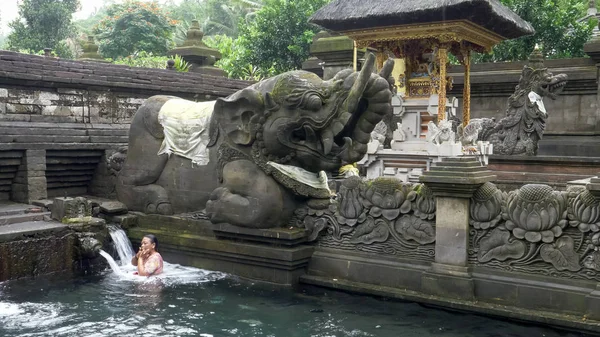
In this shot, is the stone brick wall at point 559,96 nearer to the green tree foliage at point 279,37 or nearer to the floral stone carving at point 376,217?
the green tree foliage at point 279,37

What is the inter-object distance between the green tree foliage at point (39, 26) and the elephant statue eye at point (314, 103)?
28.2 m

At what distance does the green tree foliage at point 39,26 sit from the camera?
3156cm

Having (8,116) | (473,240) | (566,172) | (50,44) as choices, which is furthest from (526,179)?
(50,44)

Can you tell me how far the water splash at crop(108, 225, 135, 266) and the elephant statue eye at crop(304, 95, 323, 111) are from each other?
3216mm

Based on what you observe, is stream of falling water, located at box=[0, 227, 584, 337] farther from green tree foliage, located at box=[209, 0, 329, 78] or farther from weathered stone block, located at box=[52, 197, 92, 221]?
green tree foliage, located at box=[209, 0, 329, 78]

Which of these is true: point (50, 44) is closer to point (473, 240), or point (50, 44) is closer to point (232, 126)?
point (232, 126)

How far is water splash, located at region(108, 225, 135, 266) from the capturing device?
8094 millimetres

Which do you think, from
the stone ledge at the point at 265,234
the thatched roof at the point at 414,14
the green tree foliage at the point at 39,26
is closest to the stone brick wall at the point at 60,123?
the stone ledge at the point at 265,234

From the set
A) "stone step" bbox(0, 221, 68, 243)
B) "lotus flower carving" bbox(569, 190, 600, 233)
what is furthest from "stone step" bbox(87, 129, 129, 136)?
"lotus flower carving" bbox(569, 190, 600, 233)

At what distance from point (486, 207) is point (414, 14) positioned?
8595 millimetres

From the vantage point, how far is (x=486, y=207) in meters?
6.12

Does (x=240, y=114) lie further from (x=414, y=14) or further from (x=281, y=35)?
(x=281, y=35)

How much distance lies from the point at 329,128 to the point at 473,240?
2064 millimetres

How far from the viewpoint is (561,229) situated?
5.73 metres
